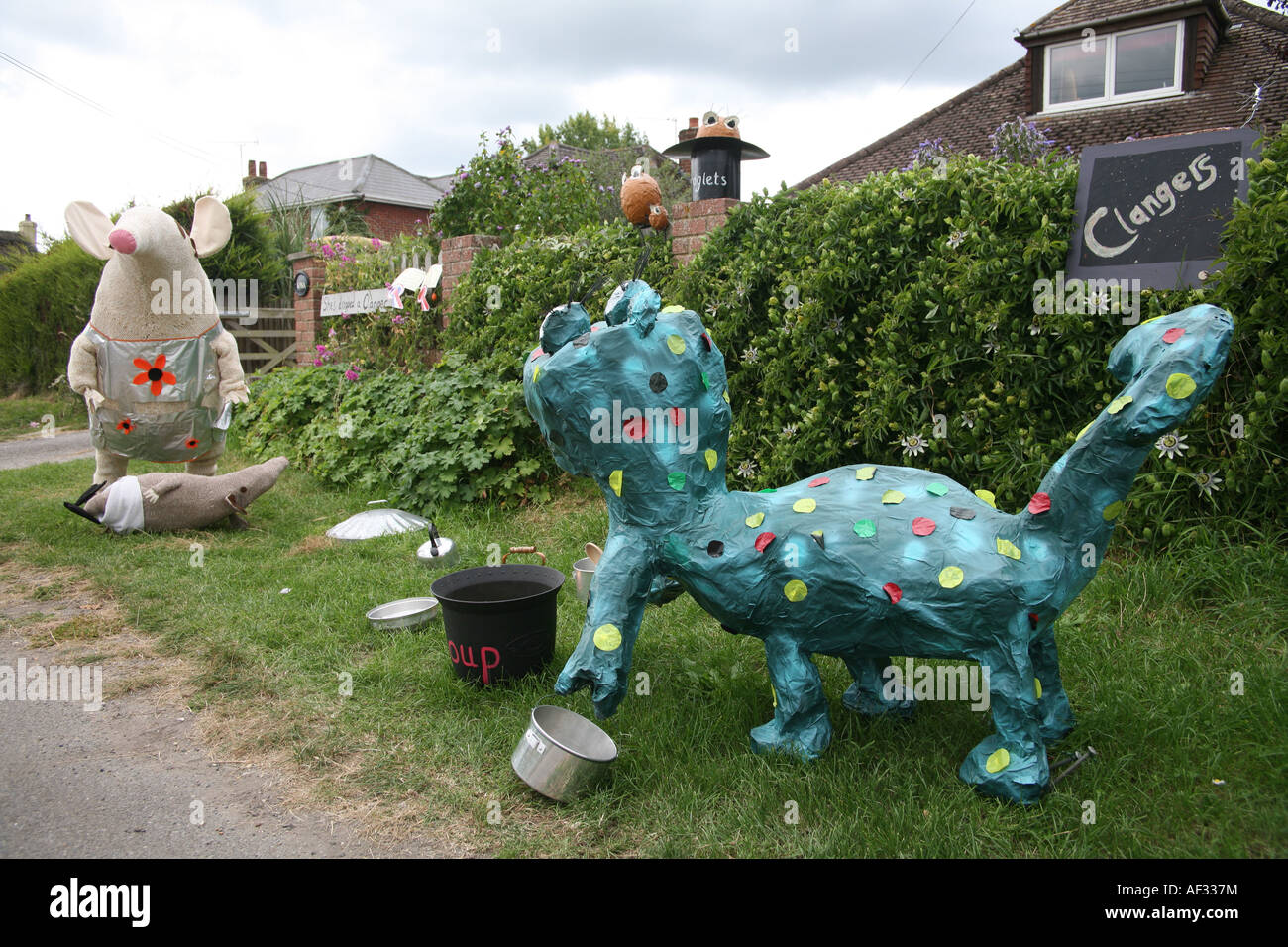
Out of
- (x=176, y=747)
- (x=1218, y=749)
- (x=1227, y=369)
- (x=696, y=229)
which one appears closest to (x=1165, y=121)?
(x=696, y=229)

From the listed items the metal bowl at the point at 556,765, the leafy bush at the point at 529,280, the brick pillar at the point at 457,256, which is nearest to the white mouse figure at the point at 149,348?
the leafy bush at the point at 529,280

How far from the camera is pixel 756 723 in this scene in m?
3.10

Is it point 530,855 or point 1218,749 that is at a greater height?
point 1218,749

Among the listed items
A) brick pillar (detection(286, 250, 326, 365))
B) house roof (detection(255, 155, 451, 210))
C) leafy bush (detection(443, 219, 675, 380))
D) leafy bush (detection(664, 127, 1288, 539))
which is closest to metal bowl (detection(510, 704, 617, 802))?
leafy bush (detection(664, 127, 1288, 539))

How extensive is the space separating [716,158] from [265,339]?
995cm

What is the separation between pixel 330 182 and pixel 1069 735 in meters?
28.8

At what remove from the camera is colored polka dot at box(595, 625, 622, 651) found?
259 cm

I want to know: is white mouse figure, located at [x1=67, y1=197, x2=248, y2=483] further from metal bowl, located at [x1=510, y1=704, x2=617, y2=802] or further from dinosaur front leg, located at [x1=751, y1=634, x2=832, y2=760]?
dinosaur front leg, located at [x1=751, y1=634, x2=832, y2=760]

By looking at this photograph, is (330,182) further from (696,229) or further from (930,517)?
(930,517)

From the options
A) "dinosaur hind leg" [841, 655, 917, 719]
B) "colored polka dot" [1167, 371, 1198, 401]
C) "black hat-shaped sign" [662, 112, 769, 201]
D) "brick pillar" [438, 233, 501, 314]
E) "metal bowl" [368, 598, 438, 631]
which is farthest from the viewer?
"brick pillar" [438, 233, 501, 314]

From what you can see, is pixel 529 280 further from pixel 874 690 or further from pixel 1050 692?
pixel 1050 692

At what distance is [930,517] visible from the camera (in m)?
2.56

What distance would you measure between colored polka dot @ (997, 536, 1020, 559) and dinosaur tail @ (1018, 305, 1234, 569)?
0.20 ft

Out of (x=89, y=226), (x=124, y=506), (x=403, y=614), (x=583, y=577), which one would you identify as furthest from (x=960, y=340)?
(x=89, y=226)
